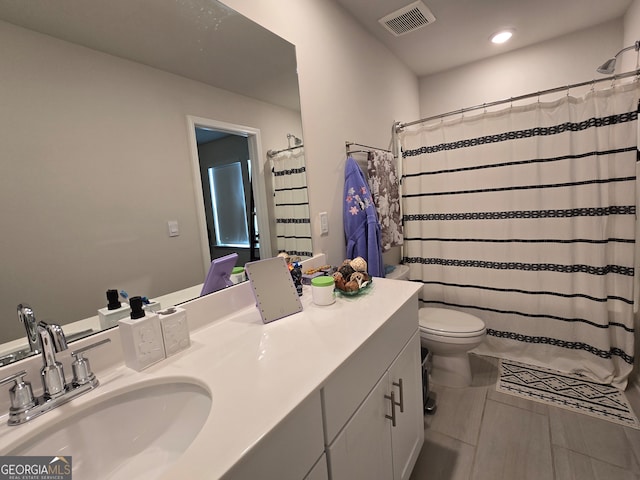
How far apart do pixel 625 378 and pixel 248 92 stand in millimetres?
2655

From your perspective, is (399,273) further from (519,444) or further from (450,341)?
(519,444)

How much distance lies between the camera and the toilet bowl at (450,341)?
1.78 m

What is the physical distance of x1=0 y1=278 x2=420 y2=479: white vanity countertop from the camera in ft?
1.71

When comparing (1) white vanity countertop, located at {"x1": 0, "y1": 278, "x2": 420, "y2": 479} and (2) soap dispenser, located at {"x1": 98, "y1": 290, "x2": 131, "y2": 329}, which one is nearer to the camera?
(1) white vanity countertop, located at {"x1": 0, "y1": 278, "x2": 420, "y2": 479}

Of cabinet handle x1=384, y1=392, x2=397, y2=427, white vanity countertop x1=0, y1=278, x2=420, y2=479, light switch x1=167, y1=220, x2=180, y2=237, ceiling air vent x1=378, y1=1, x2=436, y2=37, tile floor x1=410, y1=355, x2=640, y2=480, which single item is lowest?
tile floor x1=410, y1=355, x2=640, y2=480

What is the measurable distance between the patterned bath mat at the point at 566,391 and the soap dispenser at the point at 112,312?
2.08 m

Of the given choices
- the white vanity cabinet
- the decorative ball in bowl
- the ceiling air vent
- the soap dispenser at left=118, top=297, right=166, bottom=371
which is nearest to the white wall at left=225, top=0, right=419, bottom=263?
the ceiling air vent

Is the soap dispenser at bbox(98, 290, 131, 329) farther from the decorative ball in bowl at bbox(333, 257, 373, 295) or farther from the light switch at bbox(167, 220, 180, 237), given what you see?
the decorative ball in bowl at bbox(333, 257, 373, 295)

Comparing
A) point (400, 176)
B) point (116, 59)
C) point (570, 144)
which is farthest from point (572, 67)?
point (116, 59)

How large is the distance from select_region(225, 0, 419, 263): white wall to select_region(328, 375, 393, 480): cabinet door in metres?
0.85

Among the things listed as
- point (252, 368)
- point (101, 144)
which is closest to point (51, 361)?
point (252, 368)

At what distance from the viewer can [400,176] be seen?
98.6 inches

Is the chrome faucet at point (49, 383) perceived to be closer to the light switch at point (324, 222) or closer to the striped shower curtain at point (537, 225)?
the light switch at point (324, 222)

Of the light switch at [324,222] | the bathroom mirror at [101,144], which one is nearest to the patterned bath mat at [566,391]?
the light switch at [324,222]
